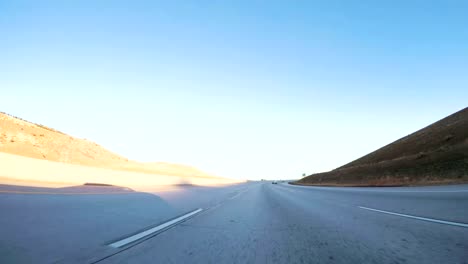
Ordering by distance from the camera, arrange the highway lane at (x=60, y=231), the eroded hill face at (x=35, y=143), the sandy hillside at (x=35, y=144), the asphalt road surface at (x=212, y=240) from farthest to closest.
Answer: the eroded hill face at (x=35, y=143) < the sandy hillside at (x=35, y=144) < the asphalt road surface at (x=212, y=240) < the highway lane at (x=60, y=231)

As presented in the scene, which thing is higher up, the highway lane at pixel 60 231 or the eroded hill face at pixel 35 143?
the eroded hill face at pixel 35 143

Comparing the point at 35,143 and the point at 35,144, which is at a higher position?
the point at 35,143

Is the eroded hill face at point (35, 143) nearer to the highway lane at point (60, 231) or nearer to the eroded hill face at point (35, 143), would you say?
the eroded hill face at point (35, 143)

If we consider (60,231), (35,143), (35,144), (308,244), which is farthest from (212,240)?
(35,143)

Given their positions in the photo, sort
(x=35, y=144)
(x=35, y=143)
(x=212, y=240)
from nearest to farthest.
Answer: (x=212, y=240)
(x=35, y=144)
(x=35, y=143)

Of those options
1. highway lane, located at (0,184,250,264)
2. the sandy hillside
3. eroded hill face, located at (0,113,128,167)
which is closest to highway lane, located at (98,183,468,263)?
highway lane, located at (0,184,250,264)

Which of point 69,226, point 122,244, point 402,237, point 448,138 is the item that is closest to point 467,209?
point 402,237

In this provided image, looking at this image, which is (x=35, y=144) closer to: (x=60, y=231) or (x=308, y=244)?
(x=60, y=231)

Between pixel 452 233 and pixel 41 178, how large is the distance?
21.2 meters

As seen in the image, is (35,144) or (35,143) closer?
(35,144)

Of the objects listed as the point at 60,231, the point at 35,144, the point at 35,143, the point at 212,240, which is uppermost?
the point at 35,143

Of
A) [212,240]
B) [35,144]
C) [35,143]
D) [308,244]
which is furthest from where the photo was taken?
[35,143]

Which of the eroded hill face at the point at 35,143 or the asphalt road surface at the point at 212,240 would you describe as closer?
the asphalt road surface at the point at 212,240

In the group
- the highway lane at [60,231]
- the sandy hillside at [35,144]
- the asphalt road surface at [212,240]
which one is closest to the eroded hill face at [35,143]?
the sandy hillside at [35,144]
